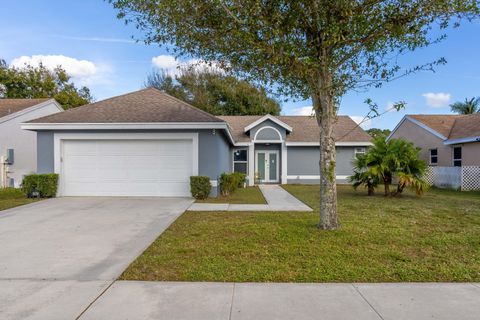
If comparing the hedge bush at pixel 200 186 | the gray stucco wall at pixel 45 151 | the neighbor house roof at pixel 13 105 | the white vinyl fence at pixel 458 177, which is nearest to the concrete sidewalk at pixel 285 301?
the hedge bush at pixel 200 186

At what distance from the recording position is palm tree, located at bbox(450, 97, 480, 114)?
33062mm

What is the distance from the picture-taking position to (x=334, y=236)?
6.65m

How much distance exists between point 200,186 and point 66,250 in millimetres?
6859

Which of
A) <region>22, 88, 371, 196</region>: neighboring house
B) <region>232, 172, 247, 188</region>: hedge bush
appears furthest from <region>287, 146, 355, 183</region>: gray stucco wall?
<region>22, 88, 371, 196</region>: neighboring house

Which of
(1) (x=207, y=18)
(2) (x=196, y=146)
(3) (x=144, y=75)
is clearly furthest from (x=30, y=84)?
(1) (x=207, y=18)

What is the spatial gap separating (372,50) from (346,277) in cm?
489

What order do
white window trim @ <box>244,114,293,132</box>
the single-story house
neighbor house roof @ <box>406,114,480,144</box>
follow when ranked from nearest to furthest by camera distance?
the single-story house
neighbor house roof @ <box>406,114,480,144</box>
white window trim @ <box>244,114,293,132</box>

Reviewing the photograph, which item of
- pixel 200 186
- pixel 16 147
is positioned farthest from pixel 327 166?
pixel 16 147

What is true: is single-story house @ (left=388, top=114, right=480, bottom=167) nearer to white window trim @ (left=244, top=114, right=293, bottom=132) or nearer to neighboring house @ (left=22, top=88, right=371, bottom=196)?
white window trim @ (left=244, top=114, right=293, bottom=132)

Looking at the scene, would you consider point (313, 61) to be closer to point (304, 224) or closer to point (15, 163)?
point (304, 224)

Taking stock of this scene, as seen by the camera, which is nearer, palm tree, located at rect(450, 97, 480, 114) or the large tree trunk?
the large tree trunk

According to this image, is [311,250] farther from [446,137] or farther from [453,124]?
[453,124]

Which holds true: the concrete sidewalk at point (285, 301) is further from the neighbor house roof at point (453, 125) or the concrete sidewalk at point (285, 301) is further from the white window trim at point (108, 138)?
the neighbor house roof at point (453, 125)

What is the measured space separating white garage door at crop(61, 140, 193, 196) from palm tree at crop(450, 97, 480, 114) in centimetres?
3196
